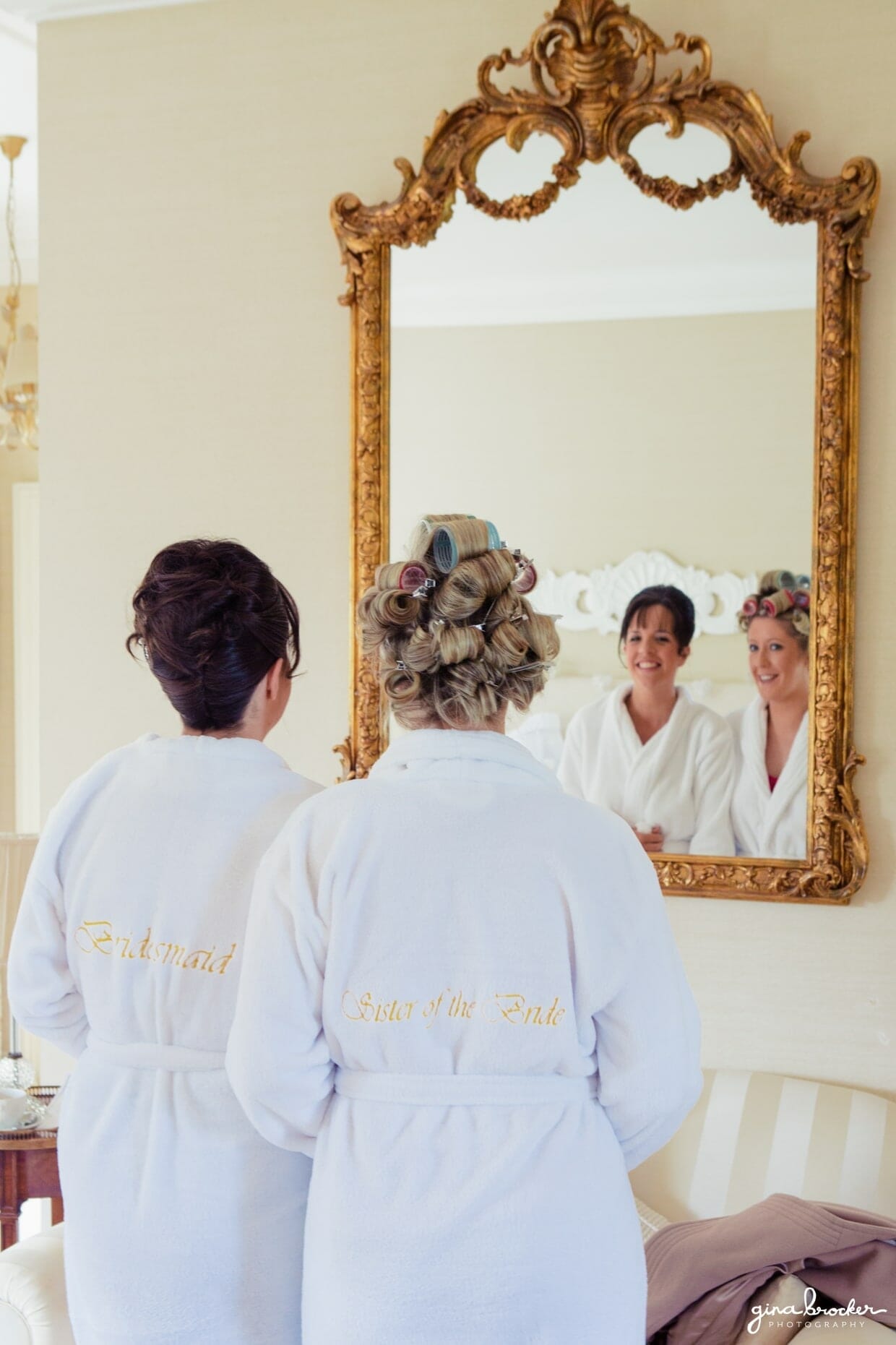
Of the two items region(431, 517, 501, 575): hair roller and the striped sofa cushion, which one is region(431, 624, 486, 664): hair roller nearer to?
region(431, 517, 501, 575): hair roller

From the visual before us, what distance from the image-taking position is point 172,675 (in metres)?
1.56

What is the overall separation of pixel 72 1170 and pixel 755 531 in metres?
1.62

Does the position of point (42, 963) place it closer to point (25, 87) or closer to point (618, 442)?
point (618, 442)

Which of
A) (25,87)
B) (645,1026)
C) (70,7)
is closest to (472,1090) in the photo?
(645,1026)

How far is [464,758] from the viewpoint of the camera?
1.38 m

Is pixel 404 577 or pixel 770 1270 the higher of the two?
pixel 404 577

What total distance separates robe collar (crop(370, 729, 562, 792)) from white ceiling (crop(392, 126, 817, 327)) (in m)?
1.35

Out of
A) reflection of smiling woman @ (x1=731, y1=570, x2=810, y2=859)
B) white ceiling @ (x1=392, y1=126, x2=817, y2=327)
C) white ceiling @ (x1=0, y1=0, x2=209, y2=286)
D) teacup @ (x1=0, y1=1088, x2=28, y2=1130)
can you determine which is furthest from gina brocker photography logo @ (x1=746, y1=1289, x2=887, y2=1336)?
white ceiling @ (x1=0, y1=0, x2=209, y2=286)

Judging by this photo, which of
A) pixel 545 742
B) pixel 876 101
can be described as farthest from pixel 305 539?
Answer: pixel 876 101

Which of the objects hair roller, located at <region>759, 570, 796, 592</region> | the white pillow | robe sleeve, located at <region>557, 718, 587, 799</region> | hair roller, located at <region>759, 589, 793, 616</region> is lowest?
the white pillow

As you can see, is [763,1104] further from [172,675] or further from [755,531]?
[172,675]

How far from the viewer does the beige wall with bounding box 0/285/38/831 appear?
486 centimetres

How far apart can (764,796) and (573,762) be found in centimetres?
38

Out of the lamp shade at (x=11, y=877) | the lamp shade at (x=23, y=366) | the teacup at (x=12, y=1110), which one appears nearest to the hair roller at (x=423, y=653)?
the lamp shade at (x=11, y=877)
